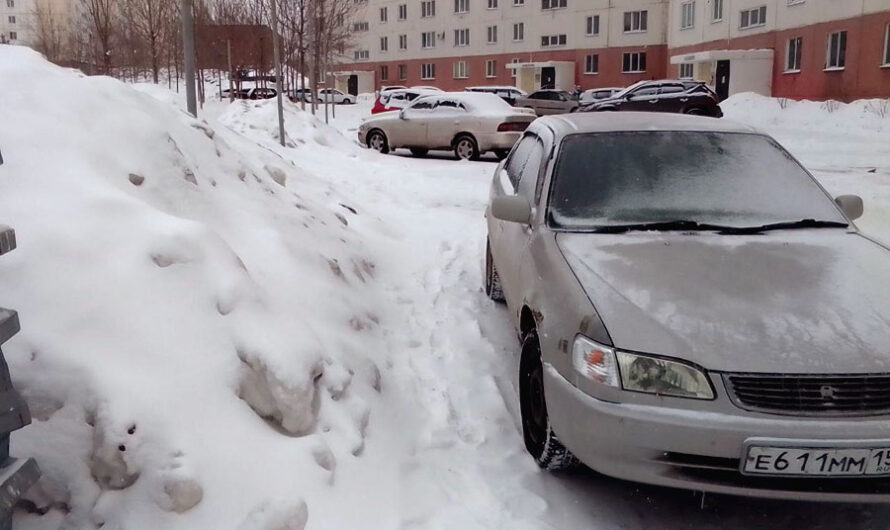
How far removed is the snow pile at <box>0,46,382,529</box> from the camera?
2693mm

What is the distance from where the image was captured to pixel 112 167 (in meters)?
3.88

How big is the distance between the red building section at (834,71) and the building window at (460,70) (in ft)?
74.9

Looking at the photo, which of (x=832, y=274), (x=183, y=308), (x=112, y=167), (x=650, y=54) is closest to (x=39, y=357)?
(x=183, y=308)

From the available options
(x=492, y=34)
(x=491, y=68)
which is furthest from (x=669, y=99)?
(x=492, y=34)

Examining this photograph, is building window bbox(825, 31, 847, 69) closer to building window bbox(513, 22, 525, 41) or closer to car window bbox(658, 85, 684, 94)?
car window bbox(658, 85, 684, 94)

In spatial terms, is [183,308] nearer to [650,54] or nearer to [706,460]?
[706,460]

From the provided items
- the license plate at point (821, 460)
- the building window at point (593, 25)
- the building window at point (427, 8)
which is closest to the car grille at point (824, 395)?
the license plate at point (821, 460)

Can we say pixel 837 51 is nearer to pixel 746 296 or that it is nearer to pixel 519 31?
pixel 519 31

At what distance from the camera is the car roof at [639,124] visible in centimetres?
455

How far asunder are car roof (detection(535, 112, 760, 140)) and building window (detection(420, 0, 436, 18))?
5345cm

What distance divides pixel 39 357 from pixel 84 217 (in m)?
0.77

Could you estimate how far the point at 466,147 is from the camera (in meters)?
16.9

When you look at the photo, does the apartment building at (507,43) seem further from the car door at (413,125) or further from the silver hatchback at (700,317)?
the silver hatchback at (700,317)

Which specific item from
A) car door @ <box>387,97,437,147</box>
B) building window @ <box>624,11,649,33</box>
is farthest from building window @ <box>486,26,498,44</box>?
car door @ <box>387,97,437,147</box>
